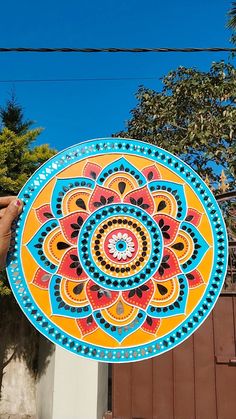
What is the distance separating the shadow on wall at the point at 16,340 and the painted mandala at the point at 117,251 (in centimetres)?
311

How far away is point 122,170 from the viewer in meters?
2.15

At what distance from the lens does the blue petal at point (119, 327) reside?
79.4 inches

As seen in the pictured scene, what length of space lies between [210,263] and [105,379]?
309 cm

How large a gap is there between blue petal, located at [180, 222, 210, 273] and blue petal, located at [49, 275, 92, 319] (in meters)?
0.50

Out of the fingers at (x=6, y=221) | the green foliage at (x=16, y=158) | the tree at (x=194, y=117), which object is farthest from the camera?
the tree at (x=194, y=117)

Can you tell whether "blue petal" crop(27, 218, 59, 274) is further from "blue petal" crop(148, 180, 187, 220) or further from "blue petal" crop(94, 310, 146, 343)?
"blue petal" crop(148, 180, 187, 220)

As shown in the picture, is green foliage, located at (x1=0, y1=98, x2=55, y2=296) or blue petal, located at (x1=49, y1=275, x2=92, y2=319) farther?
green foliage, located at (x1=0, y1=98, x2=55, y2=296)

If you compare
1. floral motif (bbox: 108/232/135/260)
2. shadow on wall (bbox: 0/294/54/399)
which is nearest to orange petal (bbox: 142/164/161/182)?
floral motif (bbox: 108/232/135/260)

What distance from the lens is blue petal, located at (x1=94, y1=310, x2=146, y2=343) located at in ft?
6.61

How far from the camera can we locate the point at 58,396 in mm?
4297

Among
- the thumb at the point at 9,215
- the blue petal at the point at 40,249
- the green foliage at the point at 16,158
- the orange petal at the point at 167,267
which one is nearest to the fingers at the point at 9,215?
the thumb at the point at 9,215

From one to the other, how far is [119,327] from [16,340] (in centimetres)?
337

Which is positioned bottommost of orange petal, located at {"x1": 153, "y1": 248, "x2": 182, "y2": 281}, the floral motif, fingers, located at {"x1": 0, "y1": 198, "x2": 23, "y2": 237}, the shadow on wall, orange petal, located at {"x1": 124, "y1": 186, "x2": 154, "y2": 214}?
the shadow on wall

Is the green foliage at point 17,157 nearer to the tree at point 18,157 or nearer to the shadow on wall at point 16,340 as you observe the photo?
the tree at point 18,157
